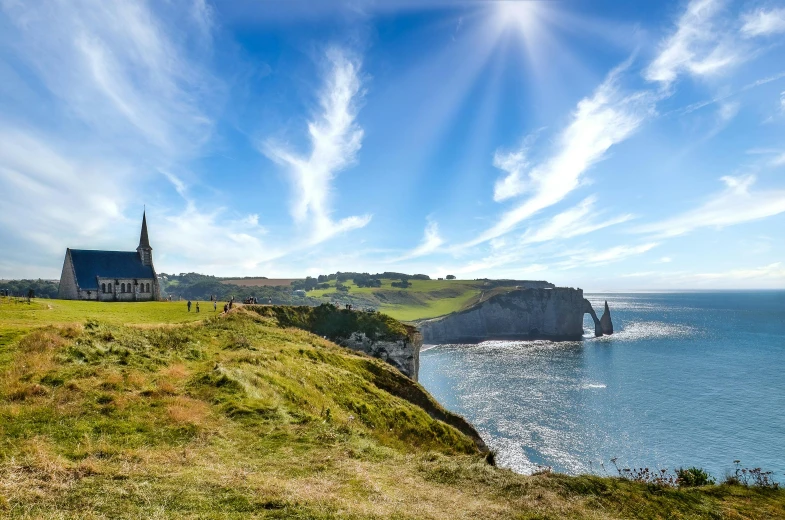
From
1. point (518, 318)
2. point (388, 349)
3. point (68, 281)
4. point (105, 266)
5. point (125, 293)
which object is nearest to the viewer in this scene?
point (388, 349)

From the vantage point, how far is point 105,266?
207 feet

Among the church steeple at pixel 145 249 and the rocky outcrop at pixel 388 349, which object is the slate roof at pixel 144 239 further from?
the rocky outcrop at pixel 388 349

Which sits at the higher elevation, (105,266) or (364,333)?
(105,266)

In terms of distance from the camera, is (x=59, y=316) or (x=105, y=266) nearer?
(x=59, y=316)

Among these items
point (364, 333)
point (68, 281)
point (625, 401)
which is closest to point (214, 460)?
point (364, 333)

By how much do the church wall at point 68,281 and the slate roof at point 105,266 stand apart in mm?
725

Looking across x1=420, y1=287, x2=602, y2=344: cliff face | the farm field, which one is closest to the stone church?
the farm field

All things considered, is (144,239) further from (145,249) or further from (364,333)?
(364,333)

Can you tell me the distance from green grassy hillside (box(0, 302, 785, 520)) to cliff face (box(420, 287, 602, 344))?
140 meters

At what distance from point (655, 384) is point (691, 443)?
30.6 m

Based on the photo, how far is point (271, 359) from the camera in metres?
26.3

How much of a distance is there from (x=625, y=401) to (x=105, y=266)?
9586cm

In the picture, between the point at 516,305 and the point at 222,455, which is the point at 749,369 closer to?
the point at 516,305

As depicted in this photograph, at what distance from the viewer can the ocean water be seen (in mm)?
46312
